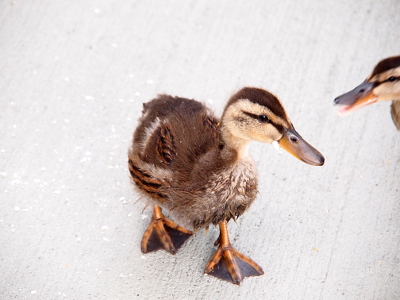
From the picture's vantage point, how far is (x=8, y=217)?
2.71 meters

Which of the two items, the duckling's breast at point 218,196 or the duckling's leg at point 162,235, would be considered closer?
the duckling's breast at point 218,196

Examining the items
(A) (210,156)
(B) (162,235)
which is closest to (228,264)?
(B) (162,235)

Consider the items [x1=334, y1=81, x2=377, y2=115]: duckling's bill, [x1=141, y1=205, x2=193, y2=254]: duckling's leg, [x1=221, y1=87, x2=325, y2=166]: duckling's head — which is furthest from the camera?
[x1=141, y1=205, x2=193, y2=254]: duckling's leg

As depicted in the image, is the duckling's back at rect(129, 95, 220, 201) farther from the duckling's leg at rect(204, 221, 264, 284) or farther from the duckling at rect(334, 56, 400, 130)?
the duckling at rect(334, 56, 400, 130)

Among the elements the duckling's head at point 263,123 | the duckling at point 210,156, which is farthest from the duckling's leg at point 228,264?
the duckling's head at point 263,123

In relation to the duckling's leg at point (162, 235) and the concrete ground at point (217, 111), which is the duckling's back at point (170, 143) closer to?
the duckling's leg at point (162, 235)

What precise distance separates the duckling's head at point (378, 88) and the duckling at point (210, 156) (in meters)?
0.49

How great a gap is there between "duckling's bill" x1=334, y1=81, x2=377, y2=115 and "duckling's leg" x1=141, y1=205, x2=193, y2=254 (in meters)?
1.18

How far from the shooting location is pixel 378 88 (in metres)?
2.45

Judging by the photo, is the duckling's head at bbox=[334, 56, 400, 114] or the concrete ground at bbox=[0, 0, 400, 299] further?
the concrete ground at bbox=[0, 0, 400, 299]

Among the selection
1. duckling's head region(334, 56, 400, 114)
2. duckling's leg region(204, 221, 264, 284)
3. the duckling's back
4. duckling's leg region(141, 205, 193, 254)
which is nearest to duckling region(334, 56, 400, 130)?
duckling's head region(334, 56, 400, 114)

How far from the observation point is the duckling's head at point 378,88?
2.37 m

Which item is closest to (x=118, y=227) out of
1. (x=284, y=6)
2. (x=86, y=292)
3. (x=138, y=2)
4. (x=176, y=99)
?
(x=86, y=292)

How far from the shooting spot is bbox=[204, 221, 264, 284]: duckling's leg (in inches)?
101
